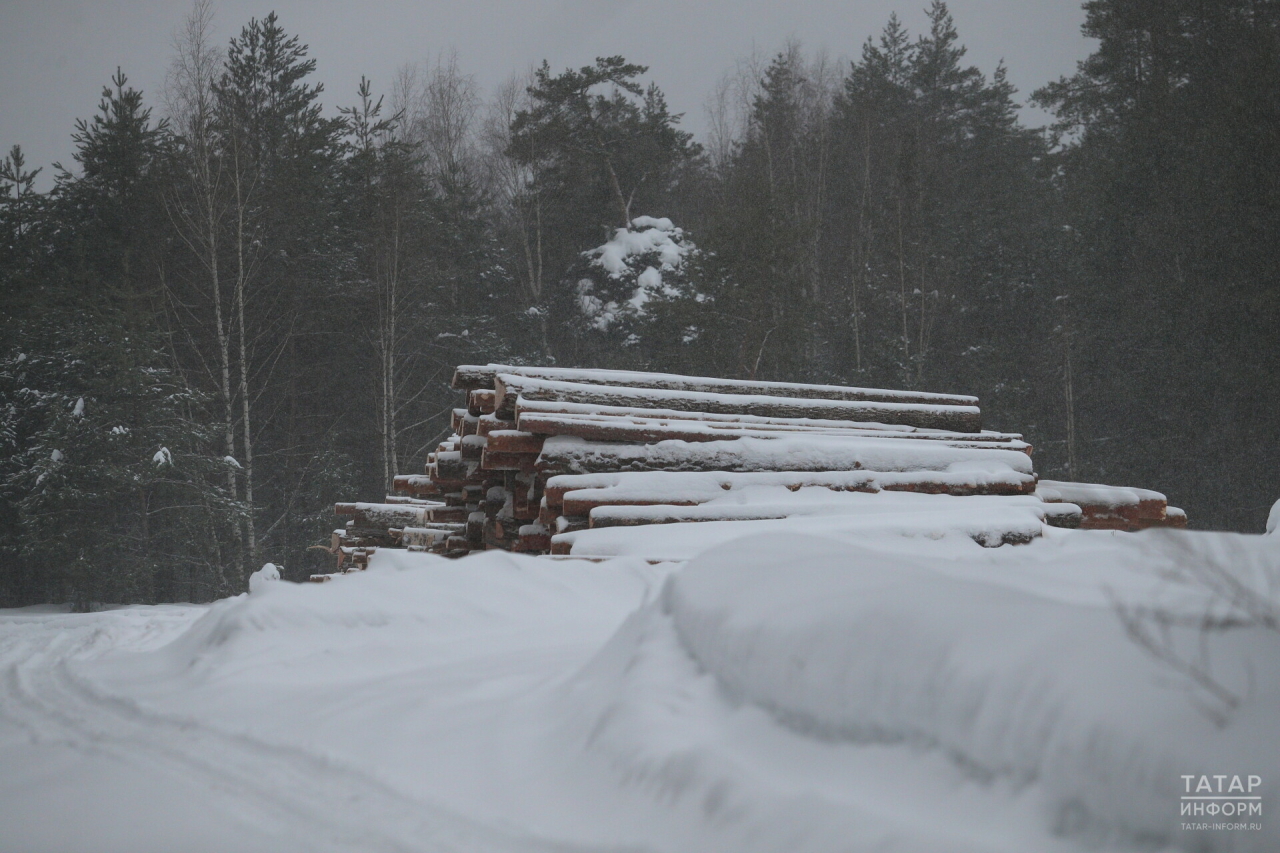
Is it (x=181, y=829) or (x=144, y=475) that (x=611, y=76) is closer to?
(x=144, y=475)

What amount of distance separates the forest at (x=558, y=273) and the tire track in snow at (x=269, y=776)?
16026mm

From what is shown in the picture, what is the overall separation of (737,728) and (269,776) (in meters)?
1.23

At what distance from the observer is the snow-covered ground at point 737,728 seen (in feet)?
4.74

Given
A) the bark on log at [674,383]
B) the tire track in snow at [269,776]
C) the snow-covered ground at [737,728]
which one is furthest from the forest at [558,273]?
the snow-covered ground at [737,728]

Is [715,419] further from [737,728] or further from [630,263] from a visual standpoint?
[630,263]

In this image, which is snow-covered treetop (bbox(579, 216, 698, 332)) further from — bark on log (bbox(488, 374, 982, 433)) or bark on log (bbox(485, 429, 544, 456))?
bark on log (bbox(485, 429, 544, 456))

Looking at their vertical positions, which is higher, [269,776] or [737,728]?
[737,728]

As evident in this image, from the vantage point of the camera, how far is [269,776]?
2.27m

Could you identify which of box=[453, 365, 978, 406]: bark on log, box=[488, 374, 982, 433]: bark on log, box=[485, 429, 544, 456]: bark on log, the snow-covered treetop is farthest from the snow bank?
the snow-covered treetop

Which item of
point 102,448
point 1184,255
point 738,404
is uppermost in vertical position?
point 1184,255

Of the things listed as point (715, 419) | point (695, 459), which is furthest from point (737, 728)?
point (715, 419)

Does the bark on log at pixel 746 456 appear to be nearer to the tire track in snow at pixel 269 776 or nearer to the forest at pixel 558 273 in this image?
the tire track in snow at pixel 269 776

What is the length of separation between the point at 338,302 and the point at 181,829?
76.5ft

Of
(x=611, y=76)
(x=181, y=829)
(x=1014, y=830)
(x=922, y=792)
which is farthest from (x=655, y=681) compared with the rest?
(x=611, y=76)
